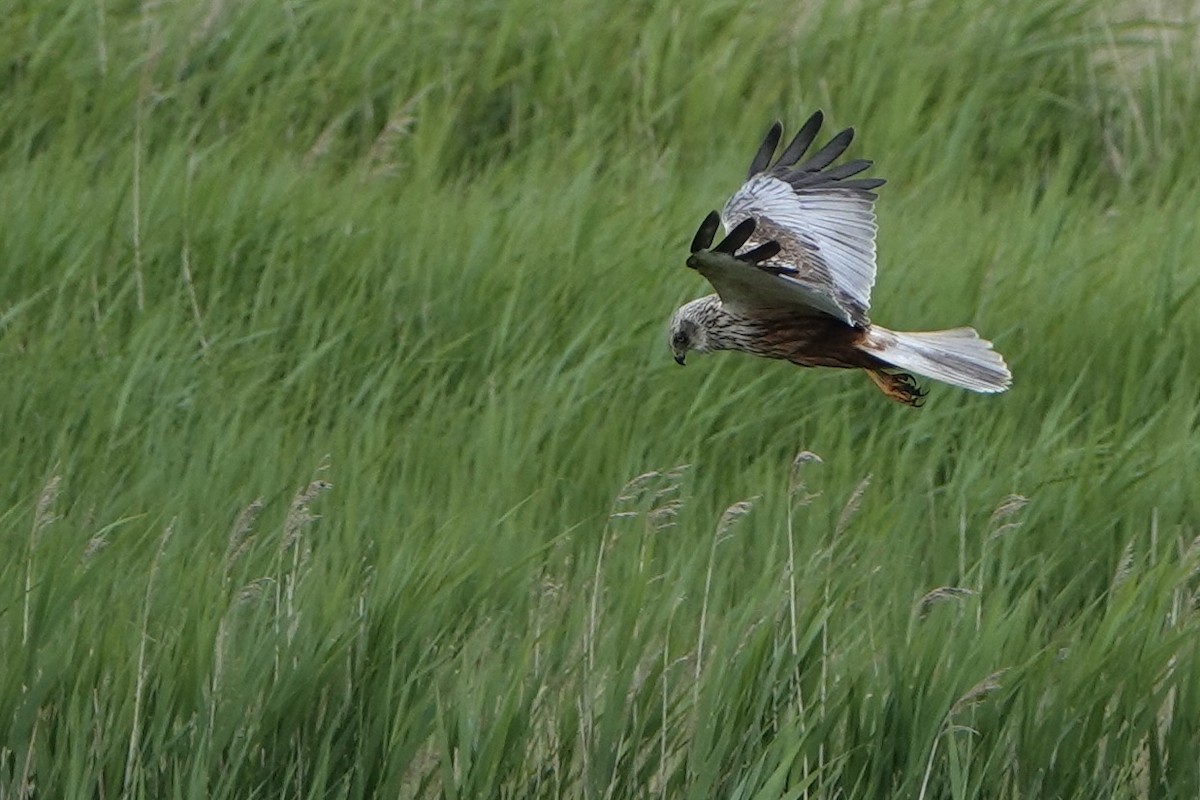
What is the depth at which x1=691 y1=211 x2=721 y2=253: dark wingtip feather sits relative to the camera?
11.5ft

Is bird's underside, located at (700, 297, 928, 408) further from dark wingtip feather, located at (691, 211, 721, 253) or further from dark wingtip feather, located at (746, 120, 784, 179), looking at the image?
dark wingtip feather, located at (691, 211, 721, 253)

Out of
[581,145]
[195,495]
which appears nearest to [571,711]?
[195,495]

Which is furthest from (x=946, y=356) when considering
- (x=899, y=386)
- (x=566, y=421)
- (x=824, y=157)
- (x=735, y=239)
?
(x=566, y=421)

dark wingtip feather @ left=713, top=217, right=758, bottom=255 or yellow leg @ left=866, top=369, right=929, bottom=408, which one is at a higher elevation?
dark wingtip feather @ left=713, top=217, right=758, bottom=255

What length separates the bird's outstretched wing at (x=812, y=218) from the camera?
427 centimetres

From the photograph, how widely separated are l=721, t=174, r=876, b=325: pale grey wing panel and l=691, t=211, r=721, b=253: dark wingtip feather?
23.6 inches

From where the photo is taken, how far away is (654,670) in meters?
3.74

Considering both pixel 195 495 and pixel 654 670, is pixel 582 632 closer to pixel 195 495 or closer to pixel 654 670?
pixel 654 670

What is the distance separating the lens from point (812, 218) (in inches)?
178

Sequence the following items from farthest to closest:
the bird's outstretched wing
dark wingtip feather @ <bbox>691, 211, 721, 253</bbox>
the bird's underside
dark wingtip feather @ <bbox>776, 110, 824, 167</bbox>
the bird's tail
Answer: dark wingtip feather @ <bbox>776, 110, 824, 167</bbox> < the bird's outstretched wing < the bird's underside < the bird's tail < dark wingtip feather @ <bbox>691, 211, 721, 253</bbox>

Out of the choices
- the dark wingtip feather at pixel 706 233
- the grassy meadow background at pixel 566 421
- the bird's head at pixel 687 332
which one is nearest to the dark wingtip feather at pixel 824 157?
the bird's head at pixel 687 332

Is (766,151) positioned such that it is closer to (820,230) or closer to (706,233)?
(820,230)

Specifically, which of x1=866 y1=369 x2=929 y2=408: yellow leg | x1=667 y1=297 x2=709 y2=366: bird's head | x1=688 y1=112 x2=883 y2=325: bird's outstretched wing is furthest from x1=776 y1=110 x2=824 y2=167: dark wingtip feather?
x1=866 y1=369 x2=929 y2=408: yellow leg

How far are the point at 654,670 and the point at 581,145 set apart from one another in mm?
2634
